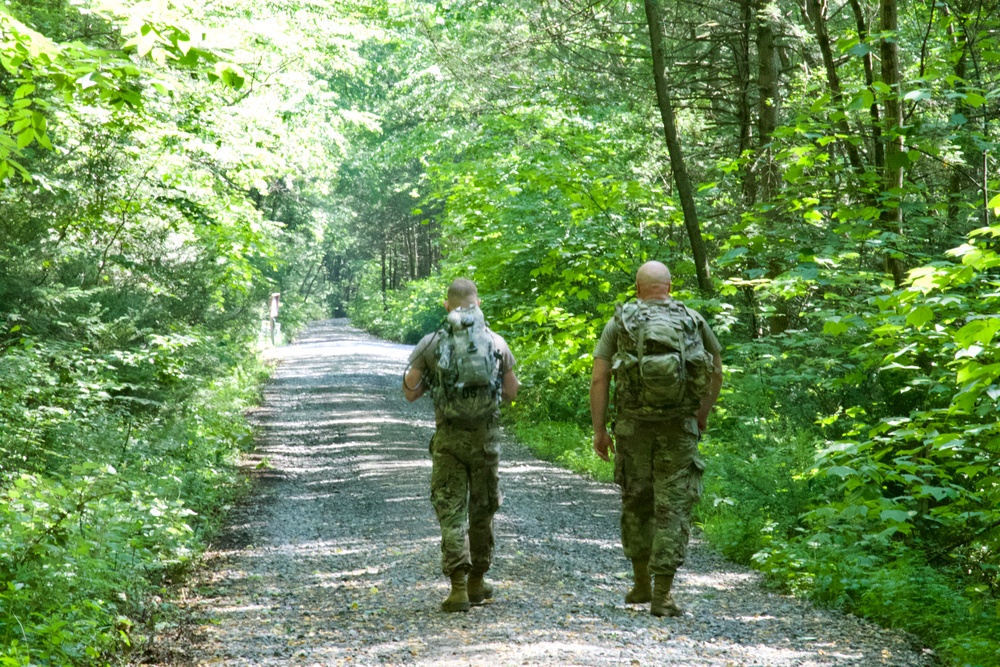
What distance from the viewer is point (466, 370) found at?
18.5 feet

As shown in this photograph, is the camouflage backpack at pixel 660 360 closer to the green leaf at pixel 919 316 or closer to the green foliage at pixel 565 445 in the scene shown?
the green leaf at pixel 919 316

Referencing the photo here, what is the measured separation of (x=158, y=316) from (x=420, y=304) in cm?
2100

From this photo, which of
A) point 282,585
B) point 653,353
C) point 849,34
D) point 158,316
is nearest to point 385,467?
point 158,316

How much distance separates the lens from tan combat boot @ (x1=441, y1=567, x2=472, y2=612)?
18.5ft

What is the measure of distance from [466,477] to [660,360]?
146 centimetres

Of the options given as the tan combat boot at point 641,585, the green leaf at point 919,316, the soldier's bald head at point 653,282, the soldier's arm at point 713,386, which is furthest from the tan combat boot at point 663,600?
the green leaf at point 919,316

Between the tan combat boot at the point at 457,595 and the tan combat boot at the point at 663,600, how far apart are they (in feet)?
3.82

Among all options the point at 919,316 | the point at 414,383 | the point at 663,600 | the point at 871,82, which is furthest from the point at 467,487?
the point at 871,82

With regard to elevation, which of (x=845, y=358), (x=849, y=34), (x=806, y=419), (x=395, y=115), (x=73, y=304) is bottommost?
(x=806, y=419)

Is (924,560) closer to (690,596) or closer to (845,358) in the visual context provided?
(690,596)

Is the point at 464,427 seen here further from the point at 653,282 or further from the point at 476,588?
the point at 653,282

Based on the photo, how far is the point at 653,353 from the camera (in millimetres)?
5520

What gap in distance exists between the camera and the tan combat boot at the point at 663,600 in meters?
5.59

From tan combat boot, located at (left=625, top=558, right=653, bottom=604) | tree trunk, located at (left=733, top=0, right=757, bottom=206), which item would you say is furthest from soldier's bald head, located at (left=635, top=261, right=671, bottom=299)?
tree trunk, located at (left=733, top=0, right=757, bottom=206)
